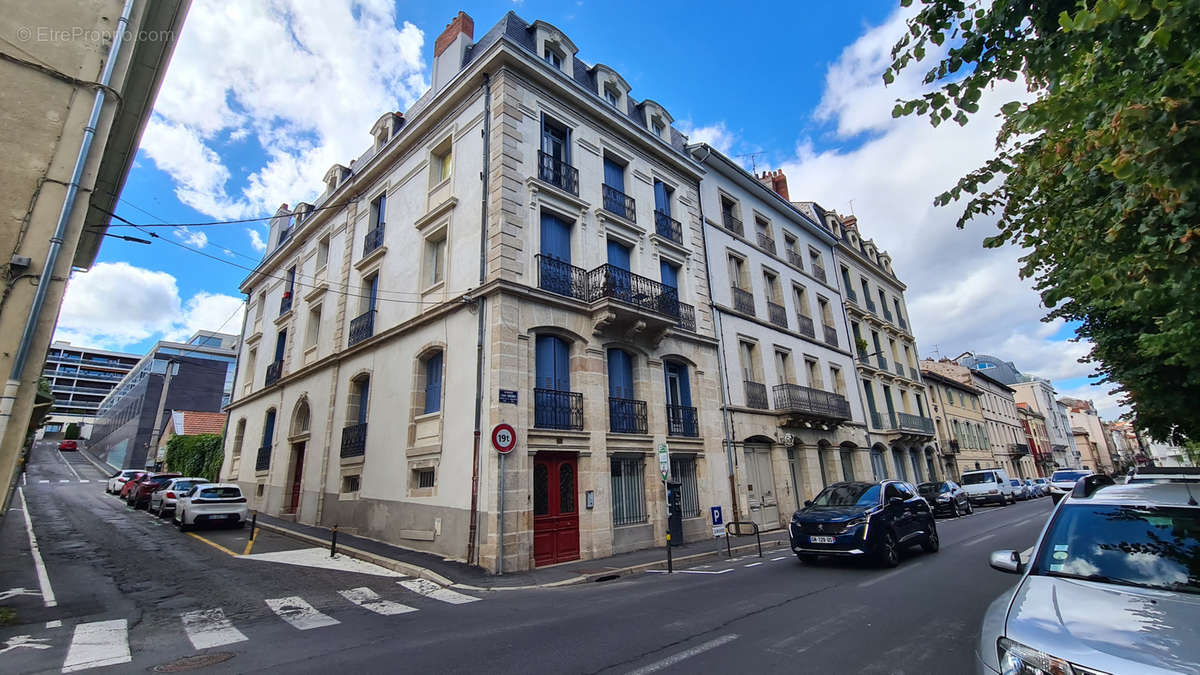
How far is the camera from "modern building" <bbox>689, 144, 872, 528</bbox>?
1731 centimetres

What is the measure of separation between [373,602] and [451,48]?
15.3 m

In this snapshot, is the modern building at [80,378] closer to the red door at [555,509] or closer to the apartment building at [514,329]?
the apartment building at [514,329]

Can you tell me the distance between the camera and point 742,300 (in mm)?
19234

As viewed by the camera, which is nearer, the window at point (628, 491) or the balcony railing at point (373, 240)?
the window at point (628, 491)

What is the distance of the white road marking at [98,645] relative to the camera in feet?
15.7

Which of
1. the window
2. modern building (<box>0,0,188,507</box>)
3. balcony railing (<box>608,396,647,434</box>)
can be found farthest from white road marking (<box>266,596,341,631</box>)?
balcony railing (<box>608,396,647,434</box>)

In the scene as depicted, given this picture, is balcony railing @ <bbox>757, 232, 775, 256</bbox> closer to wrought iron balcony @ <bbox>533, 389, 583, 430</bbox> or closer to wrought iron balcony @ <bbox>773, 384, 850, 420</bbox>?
wrought iron balcony @ <bbox>773, 384, 850, 420</bbox>

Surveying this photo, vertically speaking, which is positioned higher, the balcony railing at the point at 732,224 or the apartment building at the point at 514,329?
the balcony railing at the point at 732,224

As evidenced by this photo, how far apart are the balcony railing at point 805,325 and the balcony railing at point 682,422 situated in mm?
9214

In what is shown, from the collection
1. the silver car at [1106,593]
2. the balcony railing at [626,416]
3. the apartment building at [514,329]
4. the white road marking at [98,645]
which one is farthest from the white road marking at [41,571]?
the silver car at [1106,593]

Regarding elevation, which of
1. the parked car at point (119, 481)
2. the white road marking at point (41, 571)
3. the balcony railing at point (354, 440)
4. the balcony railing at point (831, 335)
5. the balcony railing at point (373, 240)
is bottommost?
the white road marking at point (41, 571)

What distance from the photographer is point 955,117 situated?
460 centimetres

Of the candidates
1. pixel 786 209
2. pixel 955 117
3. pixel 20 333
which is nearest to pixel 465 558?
pixel 20 333

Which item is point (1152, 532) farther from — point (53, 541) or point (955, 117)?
point (53, 541)
